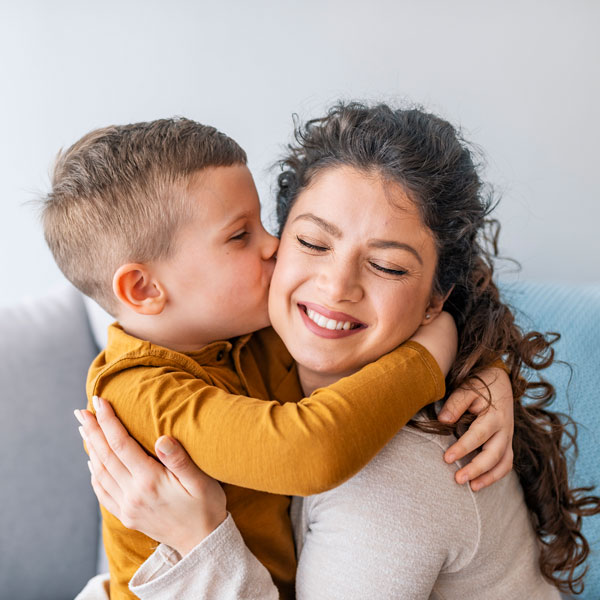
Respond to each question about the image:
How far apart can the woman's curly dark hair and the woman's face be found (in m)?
0.05

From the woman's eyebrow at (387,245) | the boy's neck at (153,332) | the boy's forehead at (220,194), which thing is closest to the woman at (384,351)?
the woman's eyebrow at (387,245)

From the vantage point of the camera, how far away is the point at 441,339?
134 cm

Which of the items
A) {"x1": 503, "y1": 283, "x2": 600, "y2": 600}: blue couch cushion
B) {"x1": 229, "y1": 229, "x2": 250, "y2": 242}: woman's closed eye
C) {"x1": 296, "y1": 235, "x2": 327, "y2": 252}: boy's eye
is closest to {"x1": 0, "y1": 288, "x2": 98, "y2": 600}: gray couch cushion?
{"x1": 229, "y1": 229, "x2": 250, "y2": 242}: woman's closed eye

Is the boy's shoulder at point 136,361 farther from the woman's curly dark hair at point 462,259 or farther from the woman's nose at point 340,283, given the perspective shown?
the woman's curly dark hair at point 462,259

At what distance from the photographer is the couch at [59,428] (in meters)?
1.74

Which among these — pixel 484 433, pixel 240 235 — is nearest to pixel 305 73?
pixel 240 235

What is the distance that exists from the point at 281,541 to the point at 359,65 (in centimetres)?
157

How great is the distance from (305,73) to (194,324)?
123 cm

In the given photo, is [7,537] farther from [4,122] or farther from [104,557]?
[4,122]

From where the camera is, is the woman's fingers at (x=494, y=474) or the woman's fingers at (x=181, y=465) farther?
the woman's fingers at (x=494, y=474)

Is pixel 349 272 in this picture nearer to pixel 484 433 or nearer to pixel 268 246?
pixel 268 246

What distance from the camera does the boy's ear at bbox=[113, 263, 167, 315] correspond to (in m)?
1.25

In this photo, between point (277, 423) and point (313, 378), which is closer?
point (277, 423)

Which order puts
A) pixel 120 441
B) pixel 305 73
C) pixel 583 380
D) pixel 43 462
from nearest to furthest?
pixel 120 441, pixel 583 380, pixel 43 462, pixel 305 73
